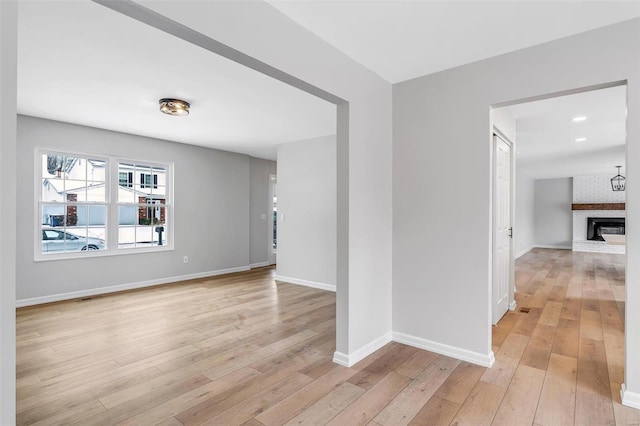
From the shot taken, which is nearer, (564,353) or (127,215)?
(564,353)

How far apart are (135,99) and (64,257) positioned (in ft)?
8.84

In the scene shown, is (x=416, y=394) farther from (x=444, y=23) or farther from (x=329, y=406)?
(x=444, y=23)

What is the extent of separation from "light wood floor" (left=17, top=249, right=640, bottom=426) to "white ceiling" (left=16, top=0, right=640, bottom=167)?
2512 millimetres

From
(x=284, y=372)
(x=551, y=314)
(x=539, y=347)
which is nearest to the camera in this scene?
(x=284, y=372)

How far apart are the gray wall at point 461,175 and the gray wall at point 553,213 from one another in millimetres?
10775

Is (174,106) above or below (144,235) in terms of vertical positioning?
above

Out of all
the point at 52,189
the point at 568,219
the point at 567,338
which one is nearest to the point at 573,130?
the point at 567,338

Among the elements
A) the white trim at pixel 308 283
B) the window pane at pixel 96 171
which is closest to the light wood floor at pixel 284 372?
the white trim at pixel 308 283

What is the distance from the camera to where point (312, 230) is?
18.4 feet

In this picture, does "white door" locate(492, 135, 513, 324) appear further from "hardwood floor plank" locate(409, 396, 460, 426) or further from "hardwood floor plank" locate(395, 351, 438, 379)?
"hardwood floor plank" locate(409, 396, 460, 426)

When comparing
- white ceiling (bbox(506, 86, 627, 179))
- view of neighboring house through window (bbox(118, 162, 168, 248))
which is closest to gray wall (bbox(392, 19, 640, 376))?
white ceiling (bbox(506, 86, 627, 179))

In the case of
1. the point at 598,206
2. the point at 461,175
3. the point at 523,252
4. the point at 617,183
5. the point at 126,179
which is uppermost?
the point at 617,183

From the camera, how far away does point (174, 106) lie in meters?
3.60

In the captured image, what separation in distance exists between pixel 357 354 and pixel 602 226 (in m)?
11.4
